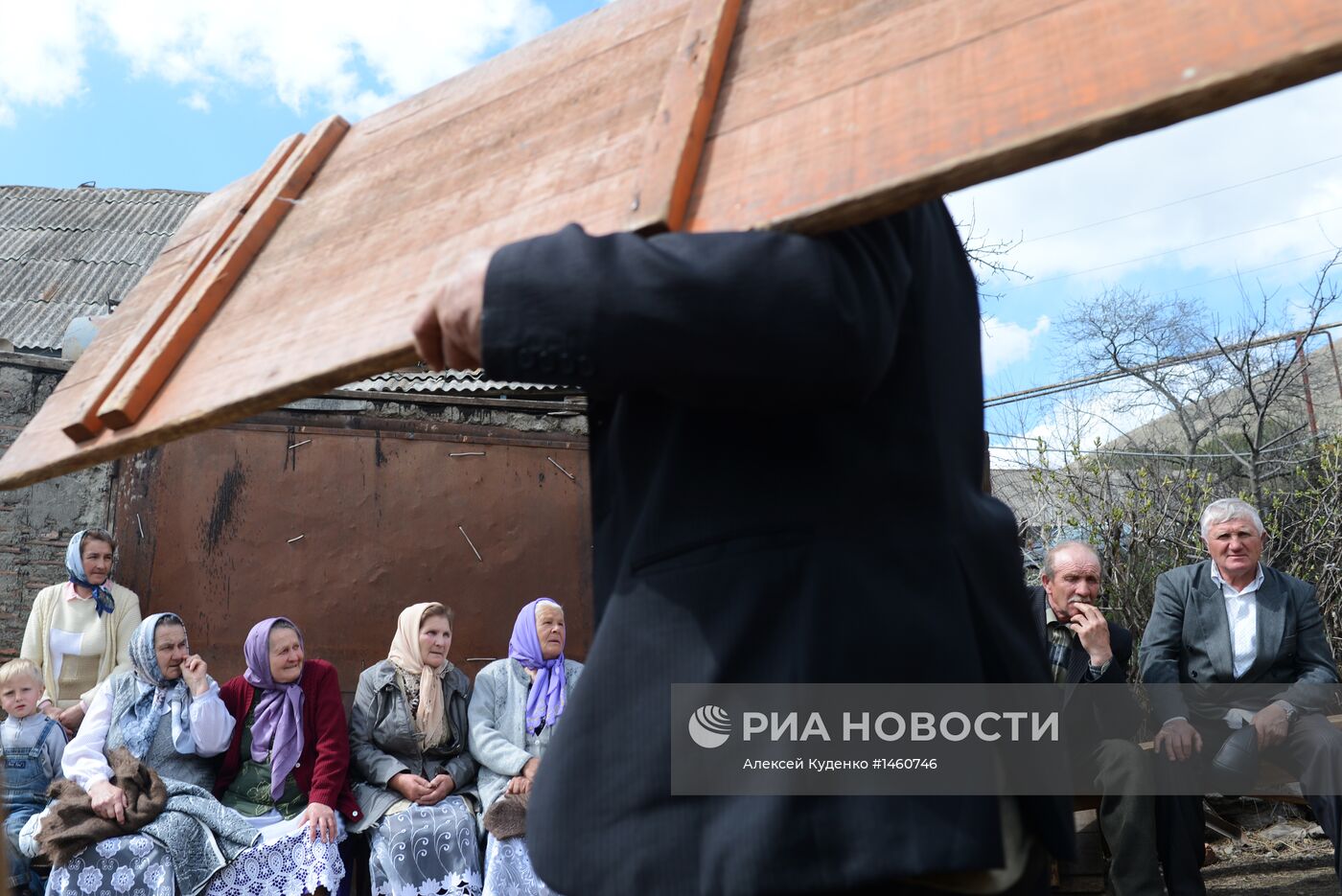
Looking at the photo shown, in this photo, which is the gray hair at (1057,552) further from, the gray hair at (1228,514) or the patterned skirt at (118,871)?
the patterned skirt at (118,871)

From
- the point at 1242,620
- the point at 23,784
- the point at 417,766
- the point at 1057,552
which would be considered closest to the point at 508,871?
the point at 417,766

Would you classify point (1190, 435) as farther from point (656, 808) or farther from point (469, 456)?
point (656, 808)

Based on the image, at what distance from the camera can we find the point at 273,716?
5223 millimetres

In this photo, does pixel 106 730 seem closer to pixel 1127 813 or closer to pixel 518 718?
pixel 518 718

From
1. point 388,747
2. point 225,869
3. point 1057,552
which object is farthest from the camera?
point 1057,552

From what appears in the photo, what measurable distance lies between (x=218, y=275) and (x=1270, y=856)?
6.46 metres

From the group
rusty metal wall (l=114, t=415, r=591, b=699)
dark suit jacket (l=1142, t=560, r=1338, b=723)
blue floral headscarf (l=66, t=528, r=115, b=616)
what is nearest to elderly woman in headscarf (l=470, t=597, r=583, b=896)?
rusty metal wall (l=114, t=415, r=591, b=699)

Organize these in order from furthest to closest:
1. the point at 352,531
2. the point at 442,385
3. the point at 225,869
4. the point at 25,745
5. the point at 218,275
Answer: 1. the point at 442,385
2. the point at 352,531
3. the point at 25,745
4. the point at 225,869
5. the point at 218,275

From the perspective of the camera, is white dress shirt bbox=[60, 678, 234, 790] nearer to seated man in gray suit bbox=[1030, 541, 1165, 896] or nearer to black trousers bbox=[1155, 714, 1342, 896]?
seated man in gray suit bbox=[1030, 541, 1165, 896]

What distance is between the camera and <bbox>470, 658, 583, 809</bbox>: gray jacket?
5332mm

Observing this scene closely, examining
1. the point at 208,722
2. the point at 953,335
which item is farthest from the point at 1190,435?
the point at 953,335

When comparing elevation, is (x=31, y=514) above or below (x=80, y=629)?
above

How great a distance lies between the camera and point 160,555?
667 centimetres

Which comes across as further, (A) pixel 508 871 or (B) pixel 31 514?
(B) pixel 31 514
